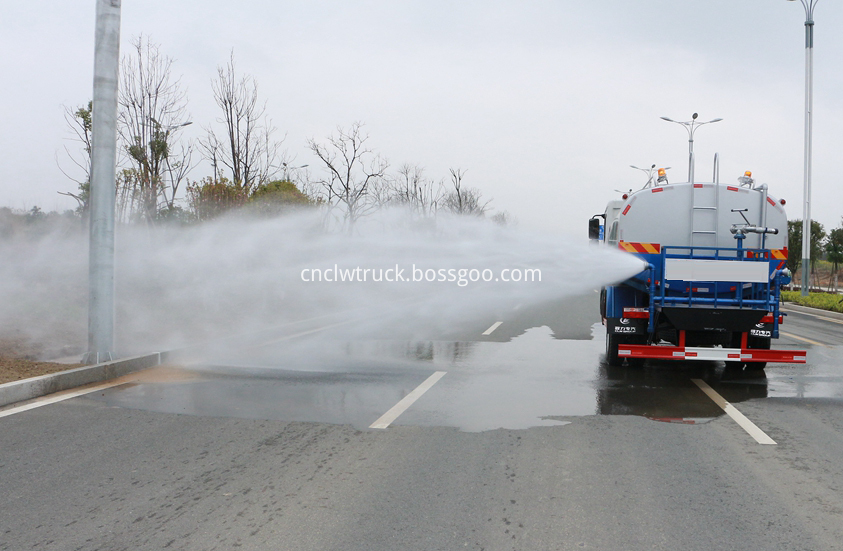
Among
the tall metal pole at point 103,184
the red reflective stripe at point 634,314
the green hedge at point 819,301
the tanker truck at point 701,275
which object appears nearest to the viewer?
the tanker truck at point 701,275

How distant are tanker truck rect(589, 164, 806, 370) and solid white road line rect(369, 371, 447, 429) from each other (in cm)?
235

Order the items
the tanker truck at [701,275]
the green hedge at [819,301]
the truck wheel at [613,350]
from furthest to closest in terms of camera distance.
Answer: the green hedge at [819,301] → the truck wheel at [613,350] → the tanker truck at [701,275]

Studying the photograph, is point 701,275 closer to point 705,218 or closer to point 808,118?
point 705,218

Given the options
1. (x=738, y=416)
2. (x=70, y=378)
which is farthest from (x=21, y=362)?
(x=738, y=416)

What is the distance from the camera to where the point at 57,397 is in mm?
7125

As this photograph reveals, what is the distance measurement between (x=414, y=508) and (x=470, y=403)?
301cm

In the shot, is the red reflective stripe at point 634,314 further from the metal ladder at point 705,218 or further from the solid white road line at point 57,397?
the solid white road line at point 57,397

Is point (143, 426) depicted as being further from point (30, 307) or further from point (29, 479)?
point (30, 307)

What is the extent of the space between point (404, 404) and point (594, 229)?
5821 mm

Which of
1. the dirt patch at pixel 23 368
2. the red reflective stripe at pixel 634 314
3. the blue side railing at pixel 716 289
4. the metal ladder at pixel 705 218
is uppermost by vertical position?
the metal ladder at pixel 705 218

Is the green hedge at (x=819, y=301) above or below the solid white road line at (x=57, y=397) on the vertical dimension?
above

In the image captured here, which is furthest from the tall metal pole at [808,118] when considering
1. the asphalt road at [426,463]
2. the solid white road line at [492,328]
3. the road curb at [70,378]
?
the road curb at [70,378]

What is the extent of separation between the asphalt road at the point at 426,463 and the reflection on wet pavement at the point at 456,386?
46 mm

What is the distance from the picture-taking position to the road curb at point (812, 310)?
21.0m
